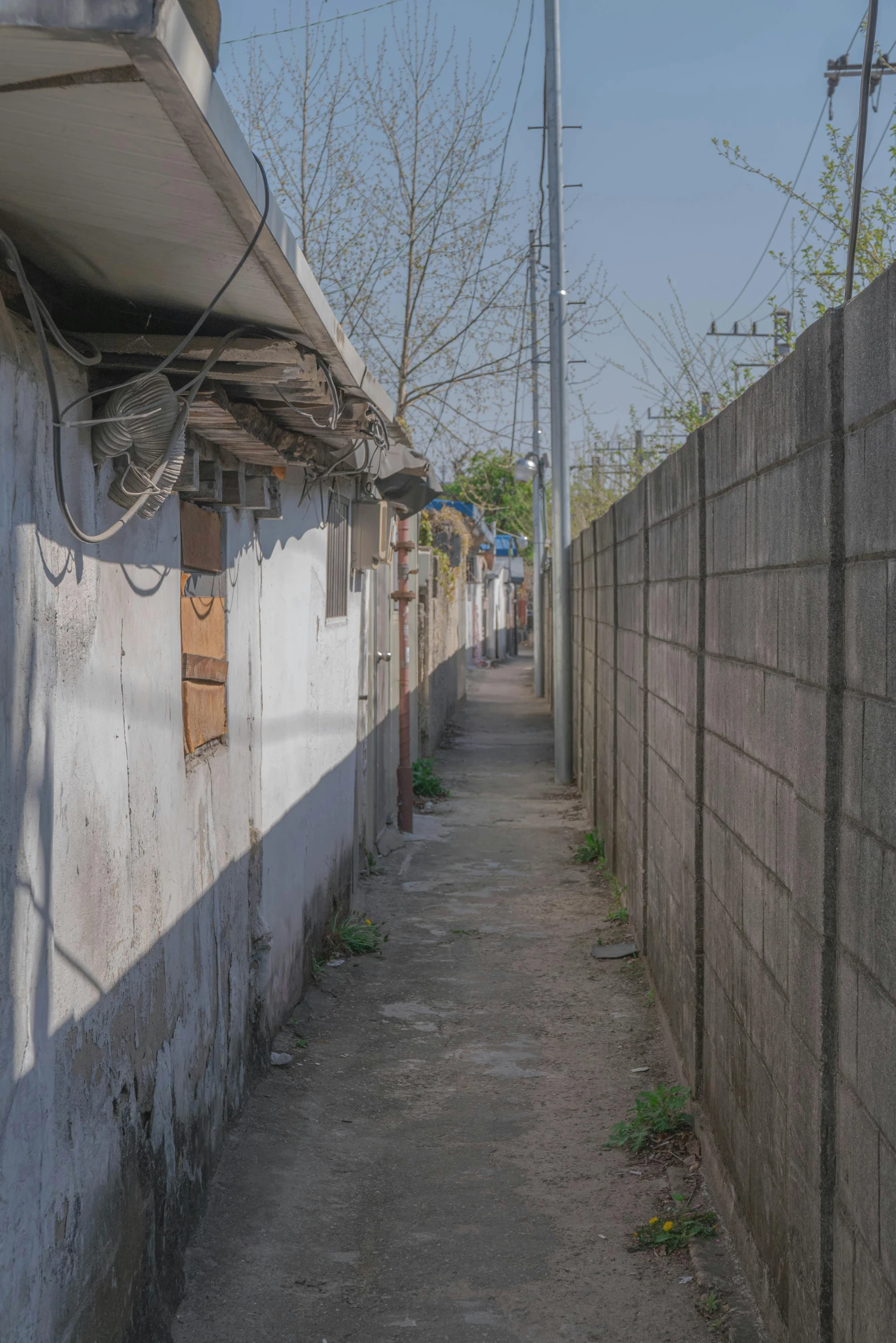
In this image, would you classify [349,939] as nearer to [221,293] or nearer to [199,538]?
[199,538]

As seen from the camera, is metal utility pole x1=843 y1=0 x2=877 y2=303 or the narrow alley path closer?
metal utility pole x1=843 y1=0 x2=877 y2=303

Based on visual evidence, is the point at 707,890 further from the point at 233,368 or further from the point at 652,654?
the point at 233,368

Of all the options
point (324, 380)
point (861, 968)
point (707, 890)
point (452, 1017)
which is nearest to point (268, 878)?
point (452, 1017)

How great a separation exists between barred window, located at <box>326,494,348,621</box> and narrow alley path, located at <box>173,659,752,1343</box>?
2.03 metres

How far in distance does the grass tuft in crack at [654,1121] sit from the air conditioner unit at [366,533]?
426cm

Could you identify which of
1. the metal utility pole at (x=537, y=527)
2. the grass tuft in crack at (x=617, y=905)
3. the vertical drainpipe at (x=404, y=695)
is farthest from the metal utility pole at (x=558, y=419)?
the metal utility pole at (x=537, y=527)

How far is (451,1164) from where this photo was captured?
4.39 meters

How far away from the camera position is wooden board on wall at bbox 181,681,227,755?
12.8 feet

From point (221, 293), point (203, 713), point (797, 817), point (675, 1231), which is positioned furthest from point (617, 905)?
point (221, 293)

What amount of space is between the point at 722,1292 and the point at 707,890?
1.29 metres

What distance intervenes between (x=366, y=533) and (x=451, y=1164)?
4526 millimetres

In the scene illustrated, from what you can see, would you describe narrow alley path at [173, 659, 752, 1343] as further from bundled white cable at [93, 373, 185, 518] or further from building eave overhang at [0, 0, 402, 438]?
building eave overhang at [0, 0, 402, 438]

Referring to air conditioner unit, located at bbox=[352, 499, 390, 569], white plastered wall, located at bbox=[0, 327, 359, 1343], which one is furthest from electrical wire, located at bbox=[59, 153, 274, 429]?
air conditioner unit, located at bbox=[352, 499, 390, 569]

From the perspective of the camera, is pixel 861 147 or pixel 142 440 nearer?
pixel 861 147
